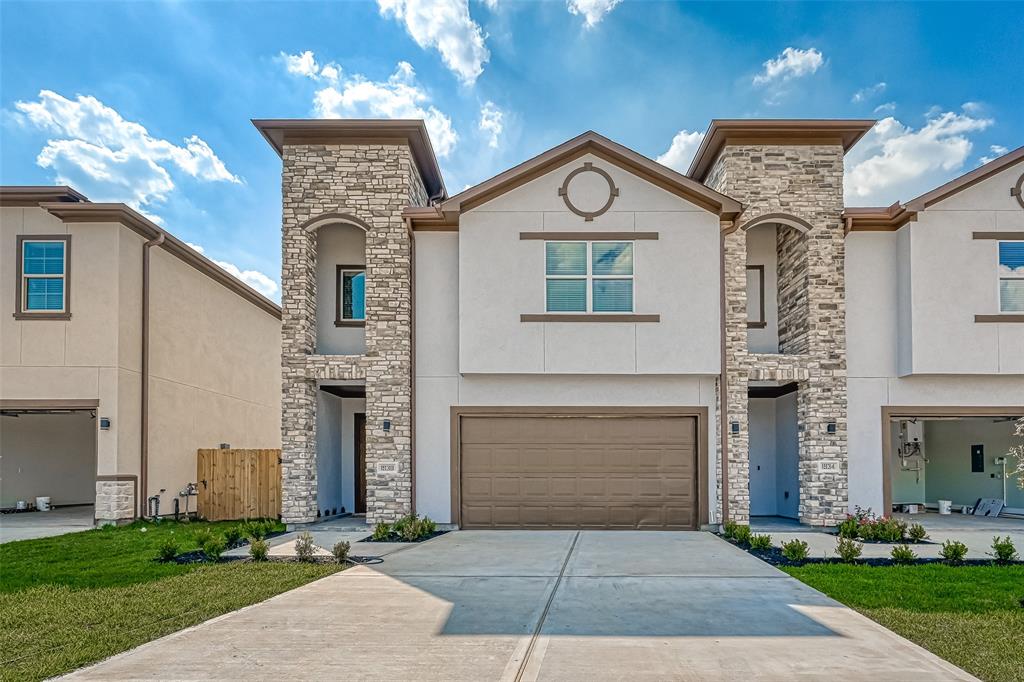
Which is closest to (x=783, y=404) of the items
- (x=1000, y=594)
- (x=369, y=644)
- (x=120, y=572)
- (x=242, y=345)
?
(x=1000, y=594)

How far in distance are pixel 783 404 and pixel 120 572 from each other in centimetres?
1326

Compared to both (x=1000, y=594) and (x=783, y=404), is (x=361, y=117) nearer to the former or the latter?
(x=783, y=404)

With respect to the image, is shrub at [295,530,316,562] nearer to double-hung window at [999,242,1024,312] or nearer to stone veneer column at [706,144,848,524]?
stone veneer column at [706,144,848,524]

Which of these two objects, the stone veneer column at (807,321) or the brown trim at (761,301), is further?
the brown trim at (761,301)

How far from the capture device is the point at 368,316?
14117 mm

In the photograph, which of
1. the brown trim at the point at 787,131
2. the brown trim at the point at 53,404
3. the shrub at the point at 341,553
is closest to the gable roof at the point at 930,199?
the brown trim at the point at 787,131

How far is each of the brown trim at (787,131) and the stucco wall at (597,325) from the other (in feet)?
6.19

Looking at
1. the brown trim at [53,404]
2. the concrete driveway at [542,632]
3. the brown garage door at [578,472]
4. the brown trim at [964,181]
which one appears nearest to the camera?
the concrete driveway at [542,632]

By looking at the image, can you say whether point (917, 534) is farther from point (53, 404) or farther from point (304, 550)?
point (53, 404)

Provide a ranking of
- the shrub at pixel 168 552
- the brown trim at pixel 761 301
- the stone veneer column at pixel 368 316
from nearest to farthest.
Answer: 1. the shrub at pixel 168 552
2. the stone veneer column at pixel 368 316
3. the brown trim at pixel 761 301

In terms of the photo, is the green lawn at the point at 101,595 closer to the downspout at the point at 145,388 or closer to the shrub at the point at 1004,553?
the downspout at the point at 145,388

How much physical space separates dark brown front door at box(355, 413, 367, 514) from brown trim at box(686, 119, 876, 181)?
10.2 metres

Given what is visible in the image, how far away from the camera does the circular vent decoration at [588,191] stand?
13758 mm

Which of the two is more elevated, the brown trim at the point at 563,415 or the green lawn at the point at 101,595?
the brown trim at the point at 563,415
